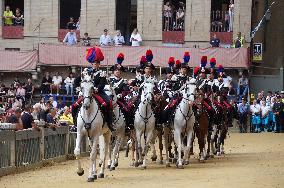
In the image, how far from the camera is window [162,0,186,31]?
187 ft

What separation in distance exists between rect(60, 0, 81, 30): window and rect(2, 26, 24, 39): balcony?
8.31ft

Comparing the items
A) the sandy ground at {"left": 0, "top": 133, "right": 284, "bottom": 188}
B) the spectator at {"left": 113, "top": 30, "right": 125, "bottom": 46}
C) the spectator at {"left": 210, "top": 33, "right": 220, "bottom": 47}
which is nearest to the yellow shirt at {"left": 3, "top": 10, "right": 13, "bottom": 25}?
the spectator at {"left": 113, "top": 30, "right": 125, "bottom": 46}

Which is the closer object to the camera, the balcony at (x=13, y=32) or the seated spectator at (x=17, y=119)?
the seated spectator at (x=17, y=119)

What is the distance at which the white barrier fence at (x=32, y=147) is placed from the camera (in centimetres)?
2508

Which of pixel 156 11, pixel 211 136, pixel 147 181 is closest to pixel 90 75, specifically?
pixel 147 181

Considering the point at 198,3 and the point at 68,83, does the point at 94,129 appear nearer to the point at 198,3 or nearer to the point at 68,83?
the point at 68,83

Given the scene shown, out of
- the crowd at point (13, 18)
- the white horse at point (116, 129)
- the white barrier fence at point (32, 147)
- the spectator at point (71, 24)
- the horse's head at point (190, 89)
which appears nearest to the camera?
the white barrier fence at point (32, 147)

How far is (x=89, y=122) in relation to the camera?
23562mm

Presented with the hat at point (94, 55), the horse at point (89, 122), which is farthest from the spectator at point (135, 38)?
the horse at point (89, 122)

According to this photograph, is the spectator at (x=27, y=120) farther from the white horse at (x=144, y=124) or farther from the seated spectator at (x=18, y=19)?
the seated spectator at (x=18, y=19)

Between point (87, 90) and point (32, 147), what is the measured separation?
4907mm

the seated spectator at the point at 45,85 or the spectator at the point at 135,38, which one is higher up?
the spectator at the point at 135,38

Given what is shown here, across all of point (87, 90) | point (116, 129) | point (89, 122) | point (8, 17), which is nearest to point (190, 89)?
point (116, 129)

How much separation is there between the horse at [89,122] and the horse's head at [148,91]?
8.25 feet
